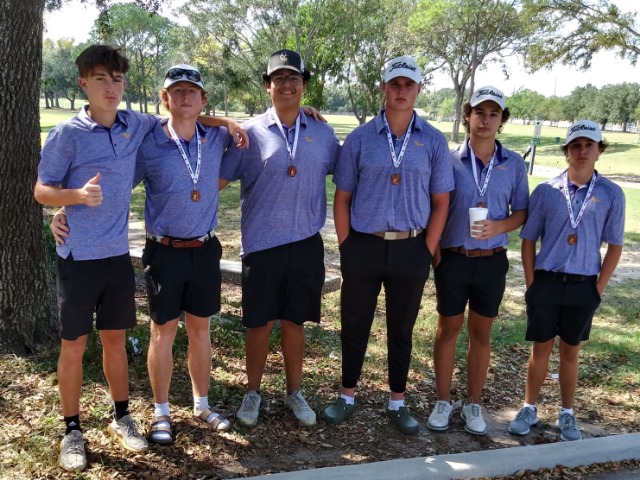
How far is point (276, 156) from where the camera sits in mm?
3617

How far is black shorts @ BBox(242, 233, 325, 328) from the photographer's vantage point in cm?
375

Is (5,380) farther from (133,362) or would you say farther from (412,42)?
(412,42)

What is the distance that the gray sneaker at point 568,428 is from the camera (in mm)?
4004

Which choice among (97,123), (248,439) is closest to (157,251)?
(97,123)

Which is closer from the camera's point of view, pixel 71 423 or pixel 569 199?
pixel 71 423

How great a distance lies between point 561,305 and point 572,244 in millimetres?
433

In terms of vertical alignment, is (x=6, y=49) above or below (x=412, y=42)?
below

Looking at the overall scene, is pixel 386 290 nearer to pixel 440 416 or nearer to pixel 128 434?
pixel 440 416

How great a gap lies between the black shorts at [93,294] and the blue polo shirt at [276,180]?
82cm

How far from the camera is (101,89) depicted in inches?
124

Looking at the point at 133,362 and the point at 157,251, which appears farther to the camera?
the point at 133,362

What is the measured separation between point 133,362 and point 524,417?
3.04 m

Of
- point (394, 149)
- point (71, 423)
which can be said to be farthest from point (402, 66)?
point (71, 423)

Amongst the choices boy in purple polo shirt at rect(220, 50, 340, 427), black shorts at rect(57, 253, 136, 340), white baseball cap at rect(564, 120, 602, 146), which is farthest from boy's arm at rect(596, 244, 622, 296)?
black shorts at rect(57, 253, 136, 340)
